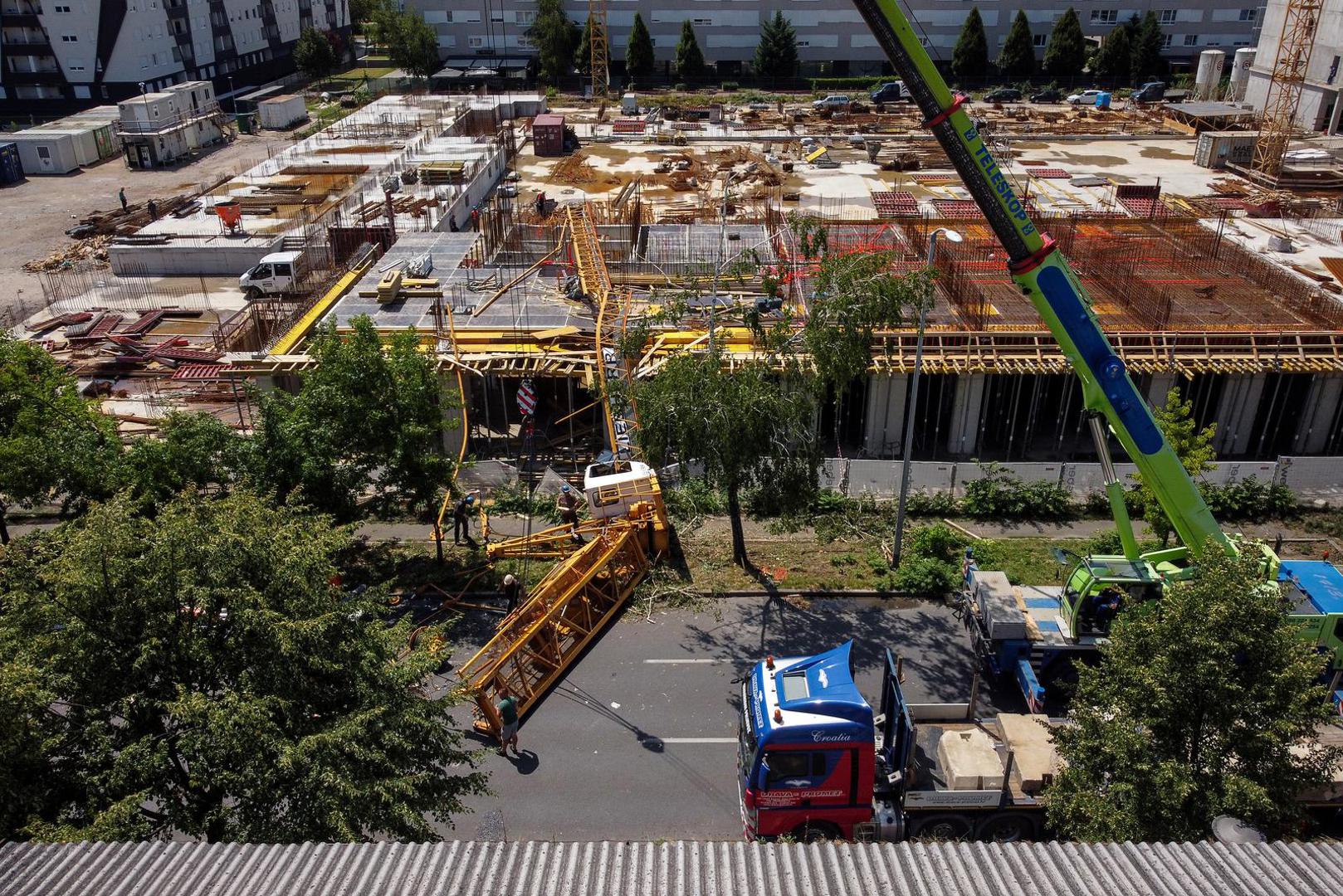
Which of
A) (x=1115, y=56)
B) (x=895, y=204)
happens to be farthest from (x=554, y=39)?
(x=895, y=204)

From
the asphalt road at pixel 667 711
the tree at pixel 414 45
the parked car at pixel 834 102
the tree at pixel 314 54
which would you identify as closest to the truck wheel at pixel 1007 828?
the asphalt road at pixel 667 711

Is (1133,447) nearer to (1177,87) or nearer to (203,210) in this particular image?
(203,210)

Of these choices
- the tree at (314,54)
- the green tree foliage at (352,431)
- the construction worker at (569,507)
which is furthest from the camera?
the tree at (314,54)

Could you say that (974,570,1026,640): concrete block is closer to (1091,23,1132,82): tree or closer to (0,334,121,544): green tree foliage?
(0,334,121,544): green tree foliage

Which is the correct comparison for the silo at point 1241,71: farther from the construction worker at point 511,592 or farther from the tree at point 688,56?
the construction worker at point 511,592

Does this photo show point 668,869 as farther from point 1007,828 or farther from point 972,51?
point 972,51

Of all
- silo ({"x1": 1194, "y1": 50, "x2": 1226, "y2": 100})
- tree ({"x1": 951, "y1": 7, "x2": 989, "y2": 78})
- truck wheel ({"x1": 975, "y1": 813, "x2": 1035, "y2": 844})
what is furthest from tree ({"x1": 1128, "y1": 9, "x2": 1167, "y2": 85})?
truck wheel ({"x1": 975, "y1": 813, "x2": 1035, "y2": 844})
